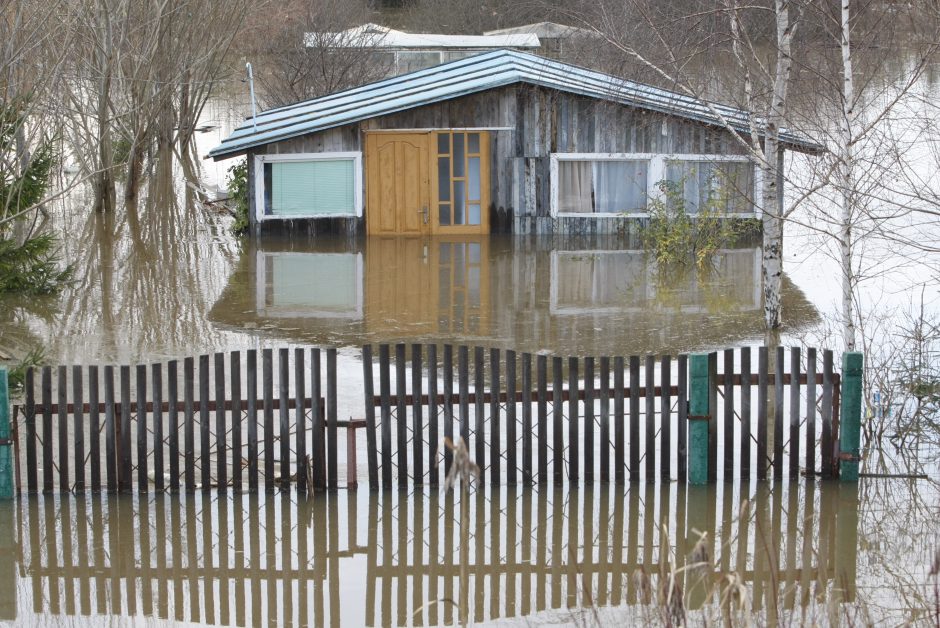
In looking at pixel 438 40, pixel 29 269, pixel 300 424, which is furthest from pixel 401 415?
pixel 438 40

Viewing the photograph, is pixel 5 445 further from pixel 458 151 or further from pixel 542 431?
pixel 458 151

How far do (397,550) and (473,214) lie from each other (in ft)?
49.5

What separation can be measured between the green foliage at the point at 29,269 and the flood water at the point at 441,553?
7843 mm

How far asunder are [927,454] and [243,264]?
12.8 metres

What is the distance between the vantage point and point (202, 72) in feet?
104

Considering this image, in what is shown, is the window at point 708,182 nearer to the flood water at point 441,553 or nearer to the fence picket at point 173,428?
the flood water at point 441,553

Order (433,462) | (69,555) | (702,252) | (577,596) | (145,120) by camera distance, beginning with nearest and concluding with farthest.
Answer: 1. (577,596)
2. (69,555)
3. (433,462)
4. (702,252)
5. (145,120)

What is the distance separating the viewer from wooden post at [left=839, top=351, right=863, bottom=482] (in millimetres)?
8328

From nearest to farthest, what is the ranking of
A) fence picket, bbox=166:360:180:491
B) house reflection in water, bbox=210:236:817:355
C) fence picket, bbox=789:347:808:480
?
fence picket, bbox=166:360:180:491 < fence picket, bbox=789:347:808:480 < house reflection in water, bbox=210:236:817:355

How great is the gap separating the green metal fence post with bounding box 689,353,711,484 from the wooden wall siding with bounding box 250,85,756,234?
45.3 ft

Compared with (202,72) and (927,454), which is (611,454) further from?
(202,72)

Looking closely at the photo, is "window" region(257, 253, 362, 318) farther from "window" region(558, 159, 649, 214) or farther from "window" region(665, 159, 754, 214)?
"window" region(665, 159, 754, 214)

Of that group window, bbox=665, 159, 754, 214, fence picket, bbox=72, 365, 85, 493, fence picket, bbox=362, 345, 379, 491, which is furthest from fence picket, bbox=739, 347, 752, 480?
window, bbox=665, 159, 754, 214

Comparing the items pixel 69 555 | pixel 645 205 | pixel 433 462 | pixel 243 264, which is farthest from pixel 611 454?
pixel 645 205
